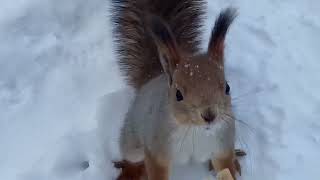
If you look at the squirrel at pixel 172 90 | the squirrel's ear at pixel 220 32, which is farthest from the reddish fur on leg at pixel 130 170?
the squirrel's ear at pixel 220 32

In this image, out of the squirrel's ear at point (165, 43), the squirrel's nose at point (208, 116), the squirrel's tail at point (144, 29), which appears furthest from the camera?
the squirrel's tail at point (144, 29)

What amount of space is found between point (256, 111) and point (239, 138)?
0.15 m

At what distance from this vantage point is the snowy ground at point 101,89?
8.31 feet

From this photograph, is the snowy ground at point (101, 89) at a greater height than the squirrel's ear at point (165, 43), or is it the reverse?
the squirrel's ear at point (165, 43)

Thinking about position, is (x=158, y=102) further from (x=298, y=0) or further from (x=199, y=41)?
(x=298, y=0)

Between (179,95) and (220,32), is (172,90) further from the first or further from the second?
(220,32)

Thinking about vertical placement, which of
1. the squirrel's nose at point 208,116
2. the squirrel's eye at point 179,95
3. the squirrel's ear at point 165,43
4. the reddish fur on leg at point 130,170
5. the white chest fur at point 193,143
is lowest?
the reddish fur on leg at point 130,170

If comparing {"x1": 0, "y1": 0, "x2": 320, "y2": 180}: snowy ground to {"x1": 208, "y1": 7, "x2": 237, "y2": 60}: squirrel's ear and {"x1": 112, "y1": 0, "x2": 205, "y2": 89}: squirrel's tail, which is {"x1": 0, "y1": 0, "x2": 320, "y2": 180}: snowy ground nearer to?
{"x1": 112, "y1": 0, "x2": 205, "y2": 89}: squirrel's tail

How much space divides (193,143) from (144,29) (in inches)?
22.6

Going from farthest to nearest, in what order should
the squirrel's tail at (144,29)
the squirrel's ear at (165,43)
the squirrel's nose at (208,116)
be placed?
1. the squirrel's tail at (144,29)
2. the squirrel's ear at (165,43)
3. the squirrel's nose at (208,116)

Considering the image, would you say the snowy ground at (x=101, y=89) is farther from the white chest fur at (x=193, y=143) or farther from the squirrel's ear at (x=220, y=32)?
the squirrel's ear at (x=220, y=32)

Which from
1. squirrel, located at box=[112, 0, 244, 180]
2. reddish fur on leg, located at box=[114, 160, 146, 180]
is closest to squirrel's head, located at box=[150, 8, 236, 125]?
squirrel, located at box=[112, 0, 244, 180]

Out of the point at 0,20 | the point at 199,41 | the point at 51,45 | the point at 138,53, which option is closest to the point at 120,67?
the point at 138,53

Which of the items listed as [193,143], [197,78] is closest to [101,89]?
[193,143]
